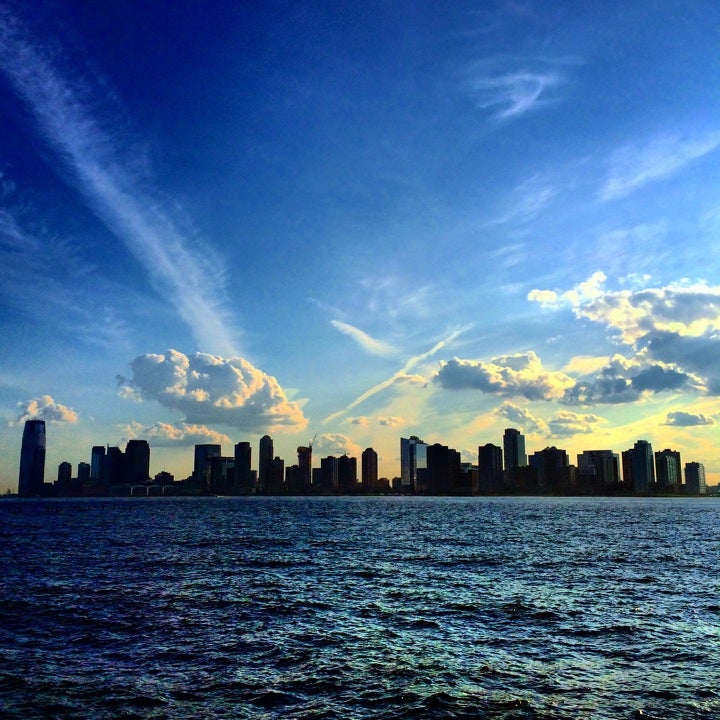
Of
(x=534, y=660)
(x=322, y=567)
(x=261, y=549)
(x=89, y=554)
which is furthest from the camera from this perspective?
(x=261, y=549)

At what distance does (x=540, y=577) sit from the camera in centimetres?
5944

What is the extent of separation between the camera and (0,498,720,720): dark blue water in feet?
88.4

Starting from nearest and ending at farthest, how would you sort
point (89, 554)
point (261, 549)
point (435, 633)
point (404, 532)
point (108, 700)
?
point (108, 700), point (435, 633), point (89, 554), point (261, 549), point (404, 532)

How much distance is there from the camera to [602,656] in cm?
3331

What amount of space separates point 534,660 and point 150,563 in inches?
2027

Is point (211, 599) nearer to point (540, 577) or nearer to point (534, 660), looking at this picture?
point (534, 660)

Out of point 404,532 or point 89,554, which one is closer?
point 89,554

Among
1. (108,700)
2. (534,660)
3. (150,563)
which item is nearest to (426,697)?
(534,660)

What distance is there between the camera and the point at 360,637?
3747cm

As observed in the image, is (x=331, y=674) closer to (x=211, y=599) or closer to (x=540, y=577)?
(x=211, y=599)

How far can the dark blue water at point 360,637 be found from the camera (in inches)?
1061

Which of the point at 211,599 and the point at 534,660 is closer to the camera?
the point at 534,660

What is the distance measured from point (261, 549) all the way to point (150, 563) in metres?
19.3

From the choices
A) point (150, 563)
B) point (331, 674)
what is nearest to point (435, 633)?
point (331, 674)
